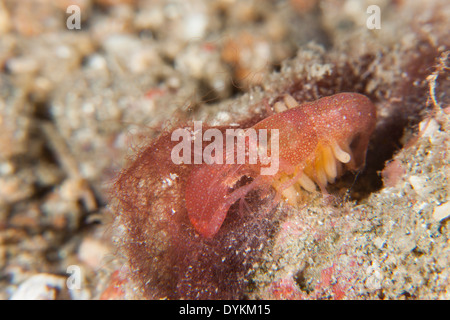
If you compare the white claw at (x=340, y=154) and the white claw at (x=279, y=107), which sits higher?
the white claw at (x=279, y=107)

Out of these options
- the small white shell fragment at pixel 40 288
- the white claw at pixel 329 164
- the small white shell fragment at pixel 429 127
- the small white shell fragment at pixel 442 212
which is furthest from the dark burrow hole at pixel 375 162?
the small white shell fragment at pixel 40 288

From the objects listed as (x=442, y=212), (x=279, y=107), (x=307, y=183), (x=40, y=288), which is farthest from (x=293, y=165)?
(x=40, y=288)

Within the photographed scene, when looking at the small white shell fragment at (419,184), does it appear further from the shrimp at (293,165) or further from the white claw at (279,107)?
the white claw at (279,107)

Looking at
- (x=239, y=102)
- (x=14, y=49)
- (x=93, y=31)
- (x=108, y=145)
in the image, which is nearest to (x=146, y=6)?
(x=93, y=31)

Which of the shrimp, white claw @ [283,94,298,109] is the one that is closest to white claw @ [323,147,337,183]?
the shrimp

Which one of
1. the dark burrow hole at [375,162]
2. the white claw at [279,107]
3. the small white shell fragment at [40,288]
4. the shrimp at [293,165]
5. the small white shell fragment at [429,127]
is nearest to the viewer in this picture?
the small white shell fragment at [429,127]

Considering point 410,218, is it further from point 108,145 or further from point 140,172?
point 108,145
